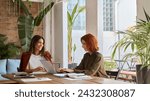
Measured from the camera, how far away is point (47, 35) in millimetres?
6016

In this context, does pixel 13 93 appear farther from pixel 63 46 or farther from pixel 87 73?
pixel 63 46

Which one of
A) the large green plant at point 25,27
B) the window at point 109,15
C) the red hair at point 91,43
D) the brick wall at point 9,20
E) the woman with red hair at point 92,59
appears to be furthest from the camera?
the window at point 109,15

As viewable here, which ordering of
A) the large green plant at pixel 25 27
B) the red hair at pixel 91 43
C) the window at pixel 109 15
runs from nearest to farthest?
the red hair at pixel 91 43 < the large green plant at pixel 25 27 < the window at pixel 109 15

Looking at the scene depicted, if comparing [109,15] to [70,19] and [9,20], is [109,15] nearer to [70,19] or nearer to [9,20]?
[70,19]

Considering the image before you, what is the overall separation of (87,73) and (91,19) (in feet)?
7.37

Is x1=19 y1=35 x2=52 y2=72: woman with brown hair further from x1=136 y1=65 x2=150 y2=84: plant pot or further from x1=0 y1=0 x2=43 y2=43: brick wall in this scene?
x1=0 y1=0 x2=43 y2=43: brick wall

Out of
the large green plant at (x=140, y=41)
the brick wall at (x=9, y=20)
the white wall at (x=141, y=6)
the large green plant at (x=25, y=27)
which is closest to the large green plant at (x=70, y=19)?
the large green plant at (x=25, y=27)

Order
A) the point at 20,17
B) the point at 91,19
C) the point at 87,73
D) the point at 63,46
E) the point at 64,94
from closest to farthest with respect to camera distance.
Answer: the point at 64,94, the point at 87,73, the point at 91,19, the point at 20,17, the point at 63,46

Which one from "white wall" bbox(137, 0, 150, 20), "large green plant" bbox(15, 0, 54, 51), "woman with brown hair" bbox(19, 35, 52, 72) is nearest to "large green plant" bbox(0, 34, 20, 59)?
"large green plant" bbox(15, 0, 54, 51)

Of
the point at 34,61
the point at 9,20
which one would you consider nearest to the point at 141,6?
the point at 34,61

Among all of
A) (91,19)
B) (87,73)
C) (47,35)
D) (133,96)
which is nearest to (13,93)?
(133,96)

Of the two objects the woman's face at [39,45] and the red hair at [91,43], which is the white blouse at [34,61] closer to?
the woman's face at [39,45]

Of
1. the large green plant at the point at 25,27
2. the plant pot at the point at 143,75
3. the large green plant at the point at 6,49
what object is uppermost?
the large green plant at the point at 25,27

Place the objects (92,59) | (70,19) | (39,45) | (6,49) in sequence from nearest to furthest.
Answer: (92,59) → (39,45) → (6,49) → (70,19)
